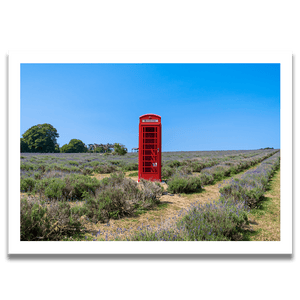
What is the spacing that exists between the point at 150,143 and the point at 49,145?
52.9ft

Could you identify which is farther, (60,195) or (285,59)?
(60,195)

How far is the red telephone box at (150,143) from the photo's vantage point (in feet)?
25.7

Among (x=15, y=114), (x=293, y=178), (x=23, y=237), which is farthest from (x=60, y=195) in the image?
(x=293, y=178)

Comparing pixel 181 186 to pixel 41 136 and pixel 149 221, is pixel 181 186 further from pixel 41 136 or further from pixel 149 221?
pixel 41 136

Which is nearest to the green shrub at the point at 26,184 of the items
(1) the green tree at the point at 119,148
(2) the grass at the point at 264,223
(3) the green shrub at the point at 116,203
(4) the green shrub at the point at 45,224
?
(3) the green shrub at the point at 116,203

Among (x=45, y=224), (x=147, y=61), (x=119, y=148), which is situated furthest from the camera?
(x=119, y=148)

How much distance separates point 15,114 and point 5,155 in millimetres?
717

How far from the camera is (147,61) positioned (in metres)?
3.24

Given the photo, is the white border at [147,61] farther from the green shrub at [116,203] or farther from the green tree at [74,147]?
the green tree at [74,147]

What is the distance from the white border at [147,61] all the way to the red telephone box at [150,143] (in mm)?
4648

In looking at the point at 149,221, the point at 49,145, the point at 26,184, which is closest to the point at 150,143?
the point at 149,221

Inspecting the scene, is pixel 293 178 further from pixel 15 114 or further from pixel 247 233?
pixel 15 114

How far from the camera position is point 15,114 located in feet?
9.77

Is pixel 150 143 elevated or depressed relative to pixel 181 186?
elevated
